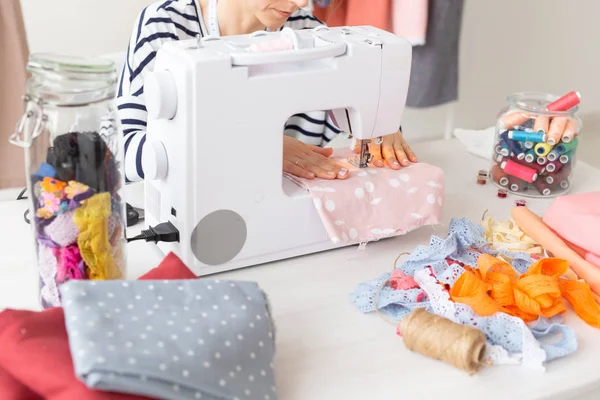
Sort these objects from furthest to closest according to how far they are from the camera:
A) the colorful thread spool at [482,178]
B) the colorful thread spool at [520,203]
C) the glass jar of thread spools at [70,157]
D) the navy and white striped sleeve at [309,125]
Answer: the navy and white striped sleeve at [309,125], the colorful thread spool at [482,178], the colorful thread spool at [520,203], the glass jar of thread spools at [70,157]

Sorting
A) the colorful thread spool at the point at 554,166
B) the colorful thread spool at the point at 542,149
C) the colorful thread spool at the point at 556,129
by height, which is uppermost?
the colorful thread spool at the point at 556,129

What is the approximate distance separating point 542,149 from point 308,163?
0.47 meters

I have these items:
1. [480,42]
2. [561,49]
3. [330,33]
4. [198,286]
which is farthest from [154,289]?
[561,49]

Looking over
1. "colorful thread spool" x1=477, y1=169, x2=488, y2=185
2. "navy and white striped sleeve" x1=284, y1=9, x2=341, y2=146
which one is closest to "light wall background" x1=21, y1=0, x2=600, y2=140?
"navy and white striped sleeve" x1=284, y1=9, x2=341, y2=146

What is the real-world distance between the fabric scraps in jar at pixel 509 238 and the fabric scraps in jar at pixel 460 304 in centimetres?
3

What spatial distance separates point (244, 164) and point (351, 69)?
22 centimetres

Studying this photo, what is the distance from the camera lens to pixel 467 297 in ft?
3.21

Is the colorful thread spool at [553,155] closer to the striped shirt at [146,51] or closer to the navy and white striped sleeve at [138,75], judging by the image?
the striped shirt at [146,51]

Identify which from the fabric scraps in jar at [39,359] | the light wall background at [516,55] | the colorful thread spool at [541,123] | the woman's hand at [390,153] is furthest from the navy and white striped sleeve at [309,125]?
the light wall background at [516,55]

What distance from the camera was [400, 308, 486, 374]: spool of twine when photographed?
2.87 ft

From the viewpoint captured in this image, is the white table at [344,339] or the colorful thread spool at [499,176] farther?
the colorful thread spool at [499,176]

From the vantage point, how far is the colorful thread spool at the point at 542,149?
4.47 feet

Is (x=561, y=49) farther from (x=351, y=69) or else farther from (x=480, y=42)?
(x=351, y=69)

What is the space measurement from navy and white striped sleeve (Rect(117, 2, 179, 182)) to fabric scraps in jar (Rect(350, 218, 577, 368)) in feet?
1.52
